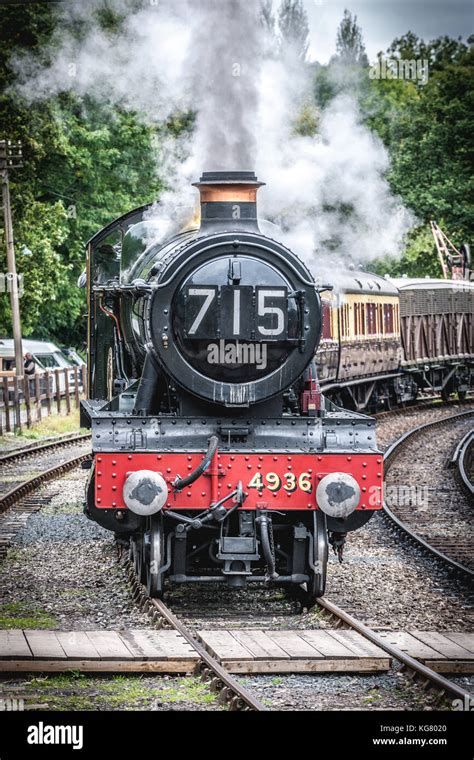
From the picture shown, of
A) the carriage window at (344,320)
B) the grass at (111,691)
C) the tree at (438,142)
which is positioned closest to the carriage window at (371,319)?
the carriage window at (344,320)

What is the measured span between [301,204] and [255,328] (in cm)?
370

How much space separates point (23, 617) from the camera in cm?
816

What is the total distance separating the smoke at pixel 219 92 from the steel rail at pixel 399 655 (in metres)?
3.56

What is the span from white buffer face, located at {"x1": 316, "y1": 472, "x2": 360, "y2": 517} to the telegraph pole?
16.9 meters

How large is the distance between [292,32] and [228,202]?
530cm

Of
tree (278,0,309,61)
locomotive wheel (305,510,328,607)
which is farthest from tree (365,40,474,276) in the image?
locomotive wheel (305,510,328,607)

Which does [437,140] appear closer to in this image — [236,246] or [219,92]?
[219,92]

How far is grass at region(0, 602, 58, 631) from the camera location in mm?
7906

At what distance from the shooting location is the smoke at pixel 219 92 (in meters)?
10.2

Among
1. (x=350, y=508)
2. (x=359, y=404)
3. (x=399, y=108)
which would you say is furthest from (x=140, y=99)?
(x=399, y=108)
